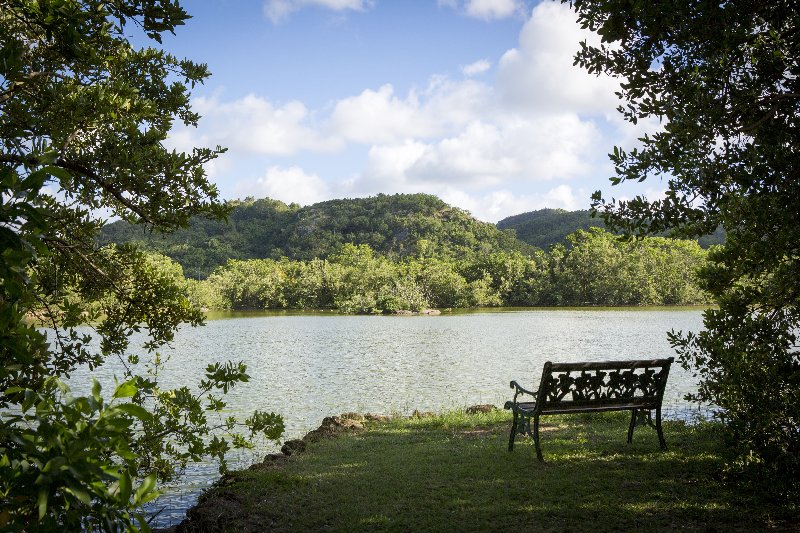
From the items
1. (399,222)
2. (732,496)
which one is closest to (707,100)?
(732,496)

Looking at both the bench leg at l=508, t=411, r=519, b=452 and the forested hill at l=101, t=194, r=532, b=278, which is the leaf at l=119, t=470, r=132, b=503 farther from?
the forested hill at l=101, t=194, r=532, b=278

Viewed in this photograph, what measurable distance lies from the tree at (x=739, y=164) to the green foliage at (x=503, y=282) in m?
58.5

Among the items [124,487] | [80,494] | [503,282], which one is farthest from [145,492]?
[503,282]

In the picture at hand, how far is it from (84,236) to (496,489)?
4455 mm

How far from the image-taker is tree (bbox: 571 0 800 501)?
13.8 feet

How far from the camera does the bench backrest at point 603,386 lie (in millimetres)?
6504

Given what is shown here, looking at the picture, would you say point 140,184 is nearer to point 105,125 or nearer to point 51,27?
point 105,125

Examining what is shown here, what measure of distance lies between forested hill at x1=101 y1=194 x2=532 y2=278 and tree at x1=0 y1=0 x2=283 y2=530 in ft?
287

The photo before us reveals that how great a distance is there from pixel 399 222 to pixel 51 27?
115 m

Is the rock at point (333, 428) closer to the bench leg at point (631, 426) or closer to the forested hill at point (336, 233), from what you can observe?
the bench leg at point (631, 426)

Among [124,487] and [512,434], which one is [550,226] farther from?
[124,487]

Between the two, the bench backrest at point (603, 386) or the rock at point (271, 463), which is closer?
the bench backrest at point (603, 386)

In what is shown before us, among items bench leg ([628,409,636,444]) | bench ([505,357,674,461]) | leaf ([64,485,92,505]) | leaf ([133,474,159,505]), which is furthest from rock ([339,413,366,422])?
leaf ([64,485,92,505])

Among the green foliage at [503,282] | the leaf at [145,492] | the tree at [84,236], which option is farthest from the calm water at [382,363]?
the green foliage at [503,282]
